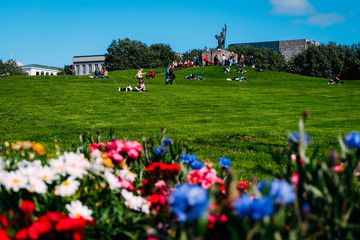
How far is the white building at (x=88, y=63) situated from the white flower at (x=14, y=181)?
453ft

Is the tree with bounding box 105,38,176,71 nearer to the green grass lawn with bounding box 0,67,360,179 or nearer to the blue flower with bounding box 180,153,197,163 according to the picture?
the green grass lawn with bounding box 0,67,360,179

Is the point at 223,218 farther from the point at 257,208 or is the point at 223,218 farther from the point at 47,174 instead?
the point at 47,174

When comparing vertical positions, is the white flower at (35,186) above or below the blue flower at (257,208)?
below

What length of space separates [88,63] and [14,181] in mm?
143636

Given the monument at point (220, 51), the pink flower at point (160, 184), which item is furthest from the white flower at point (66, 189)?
the monument at point (220, 51)

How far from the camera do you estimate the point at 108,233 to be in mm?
2297

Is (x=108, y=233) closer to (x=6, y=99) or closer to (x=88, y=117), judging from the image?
(x=88, y=117)

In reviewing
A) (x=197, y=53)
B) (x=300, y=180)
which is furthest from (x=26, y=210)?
(x=197, y=53)

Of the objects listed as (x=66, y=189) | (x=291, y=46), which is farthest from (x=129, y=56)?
(x=66, y=189)

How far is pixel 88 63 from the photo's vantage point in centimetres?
13875

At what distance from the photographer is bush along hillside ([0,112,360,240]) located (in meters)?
1.34

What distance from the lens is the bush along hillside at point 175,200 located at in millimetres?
1336

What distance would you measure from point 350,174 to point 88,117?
996 cm

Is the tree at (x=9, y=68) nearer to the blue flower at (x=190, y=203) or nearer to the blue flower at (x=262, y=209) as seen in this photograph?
the blue flower at (x=190, y=203)
